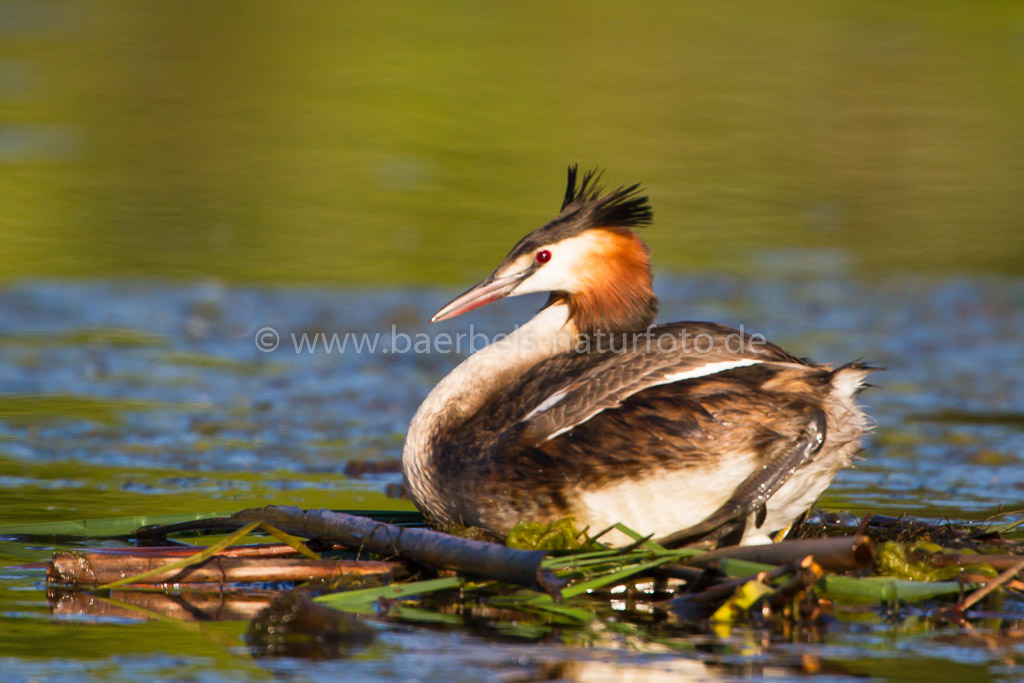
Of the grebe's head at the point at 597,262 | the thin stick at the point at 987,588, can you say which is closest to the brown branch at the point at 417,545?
the grebe's head at the point at 597,262

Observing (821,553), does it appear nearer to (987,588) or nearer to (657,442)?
(987,588)

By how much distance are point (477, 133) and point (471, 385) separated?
9310 mm

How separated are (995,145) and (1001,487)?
9191 millimetres

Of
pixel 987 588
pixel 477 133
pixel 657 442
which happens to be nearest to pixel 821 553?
pixel 987 588

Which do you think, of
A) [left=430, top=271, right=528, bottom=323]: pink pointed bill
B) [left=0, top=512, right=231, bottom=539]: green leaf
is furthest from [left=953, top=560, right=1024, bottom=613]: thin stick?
[left=0, top=512, right=231, bottom=539]: green leaf

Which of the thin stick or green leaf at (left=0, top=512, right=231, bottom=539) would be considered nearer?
the thin stick

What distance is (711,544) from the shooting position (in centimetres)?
522

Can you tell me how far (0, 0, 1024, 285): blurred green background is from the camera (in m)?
11.3

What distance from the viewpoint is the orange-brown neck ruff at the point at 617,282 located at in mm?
5891

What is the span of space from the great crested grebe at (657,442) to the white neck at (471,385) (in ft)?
0.05

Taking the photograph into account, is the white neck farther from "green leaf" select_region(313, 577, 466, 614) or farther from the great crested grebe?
"green leaf" select_region(313, 577, 466, 614)

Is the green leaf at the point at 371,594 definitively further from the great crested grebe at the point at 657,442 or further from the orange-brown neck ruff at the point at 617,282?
the orange-brown neck ruff at the point at 617,282

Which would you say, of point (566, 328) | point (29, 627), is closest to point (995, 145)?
point (566, 328)

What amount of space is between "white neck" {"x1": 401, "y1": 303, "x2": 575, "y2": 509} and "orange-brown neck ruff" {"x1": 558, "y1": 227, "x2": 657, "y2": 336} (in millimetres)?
171
